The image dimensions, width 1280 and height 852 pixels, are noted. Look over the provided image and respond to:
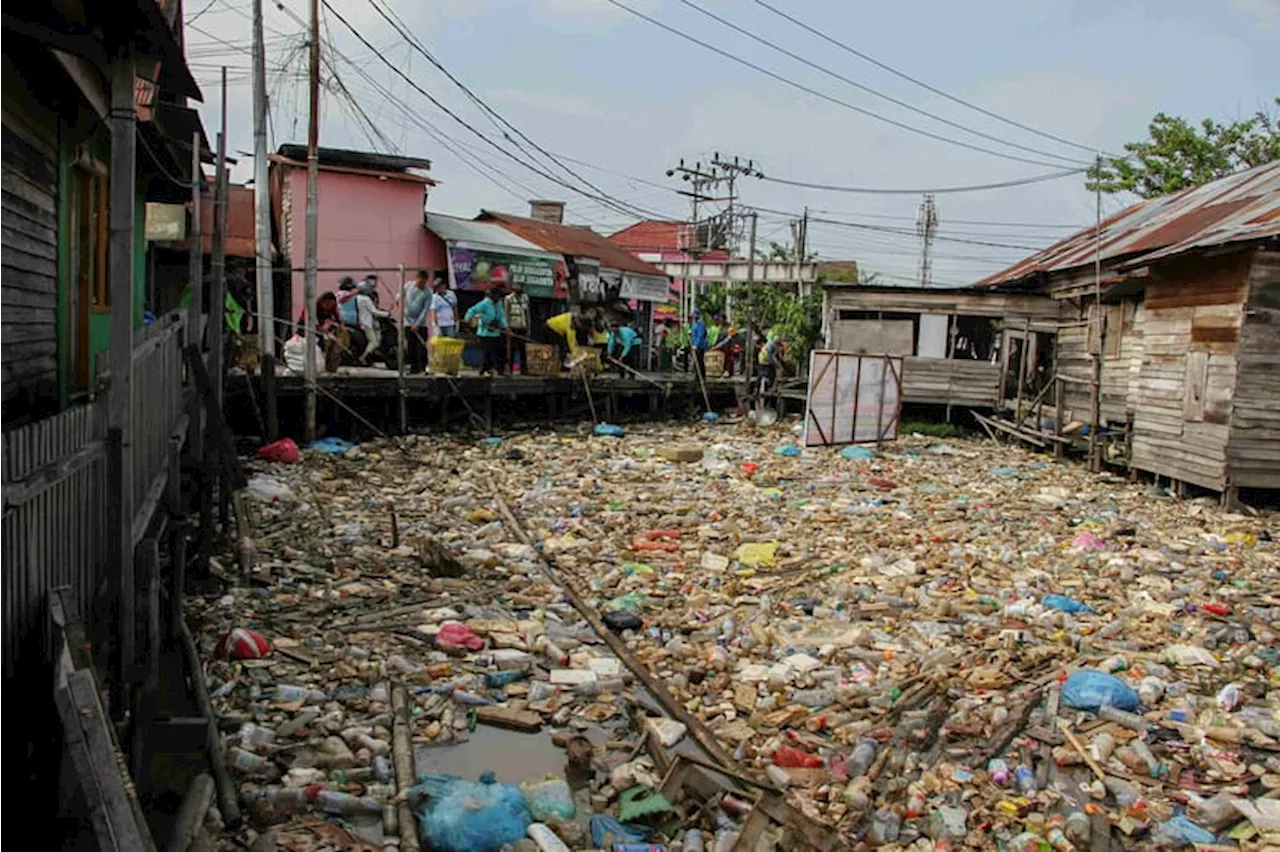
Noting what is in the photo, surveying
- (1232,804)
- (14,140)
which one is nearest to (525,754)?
(1232,804)

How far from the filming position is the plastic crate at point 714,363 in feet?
77.0

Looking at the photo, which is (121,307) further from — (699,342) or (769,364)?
(699,342)

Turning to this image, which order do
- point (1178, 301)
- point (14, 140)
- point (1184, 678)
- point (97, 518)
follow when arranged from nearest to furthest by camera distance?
point (97, 518) → point (14, 140) → point (1184, 678) → point (1178, 301)

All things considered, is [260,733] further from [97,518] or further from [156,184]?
[156,184]

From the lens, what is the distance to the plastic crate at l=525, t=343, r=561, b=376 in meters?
17.6

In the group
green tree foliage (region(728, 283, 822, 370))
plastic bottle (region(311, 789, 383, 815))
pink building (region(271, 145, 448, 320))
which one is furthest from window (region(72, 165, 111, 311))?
green tree foliage (region(728, 283, 822, 370))

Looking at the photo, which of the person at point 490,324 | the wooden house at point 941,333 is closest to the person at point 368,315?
the person at point 490,324

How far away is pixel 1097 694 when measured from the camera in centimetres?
590

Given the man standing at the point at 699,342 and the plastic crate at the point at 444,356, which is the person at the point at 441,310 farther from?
the man standing at the point at 699,342

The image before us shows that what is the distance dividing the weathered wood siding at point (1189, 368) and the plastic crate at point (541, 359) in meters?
9.08

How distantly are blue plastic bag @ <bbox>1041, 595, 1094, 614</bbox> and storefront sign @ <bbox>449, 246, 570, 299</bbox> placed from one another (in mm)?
13532

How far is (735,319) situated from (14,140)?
2603 centimetres

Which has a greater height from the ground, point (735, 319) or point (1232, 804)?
point (735, 319)

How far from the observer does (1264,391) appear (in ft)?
40.0
